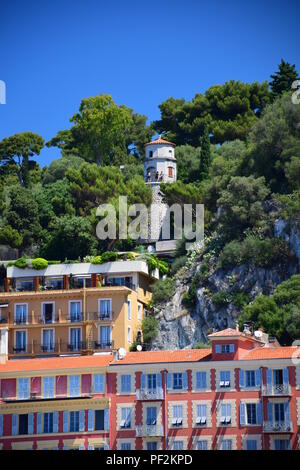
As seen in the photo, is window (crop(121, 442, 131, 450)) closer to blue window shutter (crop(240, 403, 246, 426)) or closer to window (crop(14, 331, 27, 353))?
blue window shutter (crop(240, 403, 246, 426))

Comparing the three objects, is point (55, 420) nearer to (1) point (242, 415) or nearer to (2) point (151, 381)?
(2) point (151, 381)

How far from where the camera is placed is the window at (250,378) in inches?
3388

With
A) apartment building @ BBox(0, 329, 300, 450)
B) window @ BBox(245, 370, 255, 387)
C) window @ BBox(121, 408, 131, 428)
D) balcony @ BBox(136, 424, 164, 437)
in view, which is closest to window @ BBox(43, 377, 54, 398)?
apartment building @ BBox(0, 329, 300, 450)

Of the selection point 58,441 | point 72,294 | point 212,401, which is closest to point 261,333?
point 212,401

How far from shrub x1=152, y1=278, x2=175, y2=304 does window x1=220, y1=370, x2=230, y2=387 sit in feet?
82.0

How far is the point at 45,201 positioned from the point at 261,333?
43735 millimetres

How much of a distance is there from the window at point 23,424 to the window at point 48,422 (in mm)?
1109

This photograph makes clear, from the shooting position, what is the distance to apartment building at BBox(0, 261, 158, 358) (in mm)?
106188

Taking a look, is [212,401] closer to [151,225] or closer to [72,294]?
[72,294]

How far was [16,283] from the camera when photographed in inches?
4505

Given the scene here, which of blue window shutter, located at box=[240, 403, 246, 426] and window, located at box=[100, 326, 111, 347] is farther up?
window, located at box=[100, 326, 111, 347]

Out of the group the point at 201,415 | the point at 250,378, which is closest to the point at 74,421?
the point at 201,415

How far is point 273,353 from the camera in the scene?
86.8 meters

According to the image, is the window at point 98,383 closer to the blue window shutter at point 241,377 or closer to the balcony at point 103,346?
the blue window shutter at point 241,377
